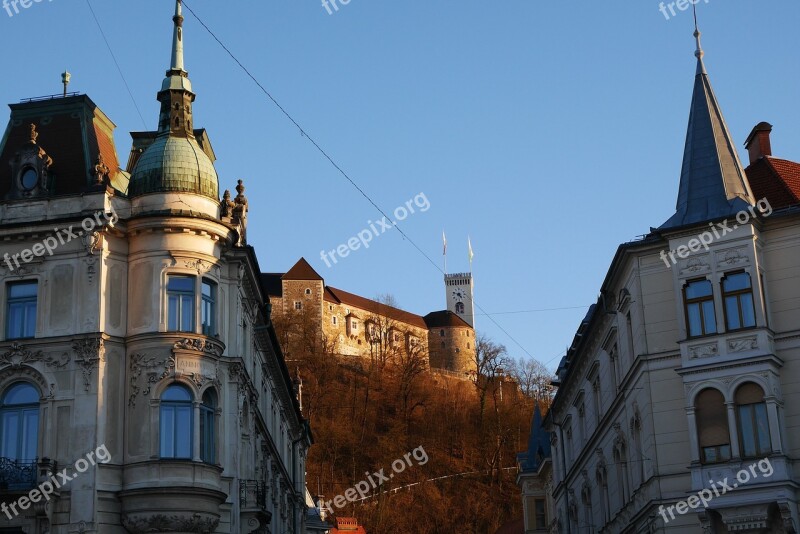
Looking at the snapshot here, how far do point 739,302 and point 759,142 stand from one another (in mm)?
8854

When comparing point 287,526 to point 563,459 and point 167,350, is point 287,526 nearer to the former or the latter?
point 563,459

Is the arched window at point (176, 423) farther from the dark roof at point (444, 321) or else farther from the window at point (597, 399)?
the dark roof at point (444, 321)

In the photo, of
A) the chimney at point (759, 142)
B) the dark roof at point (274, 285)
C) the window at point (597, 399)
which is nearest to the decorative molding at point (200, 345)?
the window at point (597, 399)

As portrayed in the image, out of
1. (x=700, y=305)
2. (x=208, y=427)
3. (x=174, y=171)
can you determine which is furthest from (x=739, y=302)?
(x=174, y=171)

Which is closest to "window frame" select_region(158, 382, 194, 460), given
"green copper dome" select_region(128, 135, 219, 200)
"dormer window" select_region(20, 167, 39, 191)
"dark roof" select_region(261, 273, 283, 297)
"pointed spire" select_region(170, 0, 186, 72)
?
"green copper dome" select_region(128, 135, 219, 200)

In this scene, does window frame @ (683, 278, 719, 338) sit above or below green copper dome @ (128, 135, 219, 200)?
below

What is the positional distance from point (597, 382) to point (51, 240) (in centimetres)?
2133

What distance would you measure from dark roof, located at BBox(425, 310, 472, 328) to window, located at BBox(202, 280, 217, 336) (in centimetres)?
14100

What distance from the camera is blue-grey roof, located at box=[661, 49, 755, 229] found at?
34.1 meters

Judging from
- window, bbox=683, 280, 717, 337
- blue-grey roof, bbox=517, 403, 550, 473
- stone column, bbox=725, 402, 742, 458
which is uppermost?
blue-grey roof, bbox=517, 403, 550, 473

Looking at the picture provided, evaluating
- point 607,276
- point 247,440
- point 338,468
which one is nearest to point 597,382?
point 607,276

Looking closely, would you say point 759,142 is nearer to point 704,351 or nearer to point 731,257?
point 731,257

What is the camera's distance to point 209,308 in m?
33.4

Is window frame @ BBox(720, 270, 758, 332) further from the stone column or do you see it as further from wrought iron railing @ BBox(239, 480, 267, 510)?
wrought iron railing @ BBox(239, 480, 267, 510)
